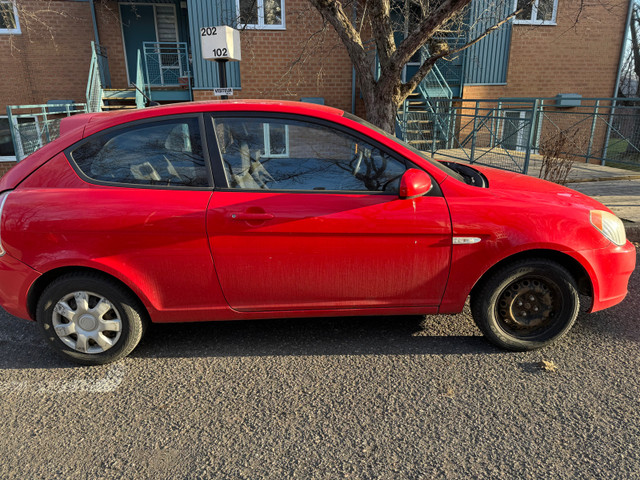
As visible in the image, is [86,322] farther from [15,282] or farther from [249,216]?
[249,216]

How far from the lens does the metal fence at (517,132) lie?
32.6ft

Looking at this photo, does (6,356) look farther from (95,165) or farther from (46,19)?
(46,19)

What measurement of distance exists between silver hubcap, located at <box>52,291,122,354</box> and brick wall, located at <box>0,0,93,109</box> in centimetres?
1176

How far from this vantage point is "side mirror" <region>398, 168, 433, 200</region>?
286cm

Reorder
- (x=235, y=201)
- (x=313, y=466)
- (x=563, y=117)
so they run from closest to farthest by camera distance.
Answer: (x=313, y=466) → (x=235, y=201) → (x=563, y=117)

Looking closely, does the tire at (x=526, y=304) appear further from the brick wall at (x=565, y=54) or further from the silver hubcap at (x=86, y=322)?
the brick wall at (x=565, y=54)

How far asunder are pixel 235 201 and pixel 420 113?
11.1 metres

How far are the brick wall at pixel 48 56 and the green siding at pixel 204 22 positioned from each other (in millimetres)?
3234

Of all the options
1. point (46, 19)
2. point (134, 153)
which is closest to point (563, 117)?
point (134, 153)

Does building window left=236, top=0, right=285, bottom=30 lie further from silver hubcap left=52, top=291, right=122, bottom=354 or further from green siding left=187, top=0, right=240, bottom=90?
silver hubcap left=52, top=291, right=122, bottom=354

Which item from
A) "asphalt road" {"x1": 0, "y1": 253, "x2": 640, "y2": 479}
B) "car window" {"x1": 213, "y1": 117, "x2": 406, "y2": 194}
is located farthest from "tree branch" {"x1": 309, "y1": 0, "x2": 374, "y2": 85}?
"asphalt road" {"x1": 0, "y1": 253, "x2": 640, "y2": 479}

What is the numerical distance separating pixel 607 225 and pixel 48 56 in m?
14.0

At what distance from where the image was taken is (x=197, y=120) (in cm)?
301

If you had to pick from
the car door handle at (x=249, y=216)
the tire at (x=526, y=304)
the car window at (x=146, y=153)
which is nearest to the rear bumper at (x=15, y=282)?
the car window at (x=146, y=153)
